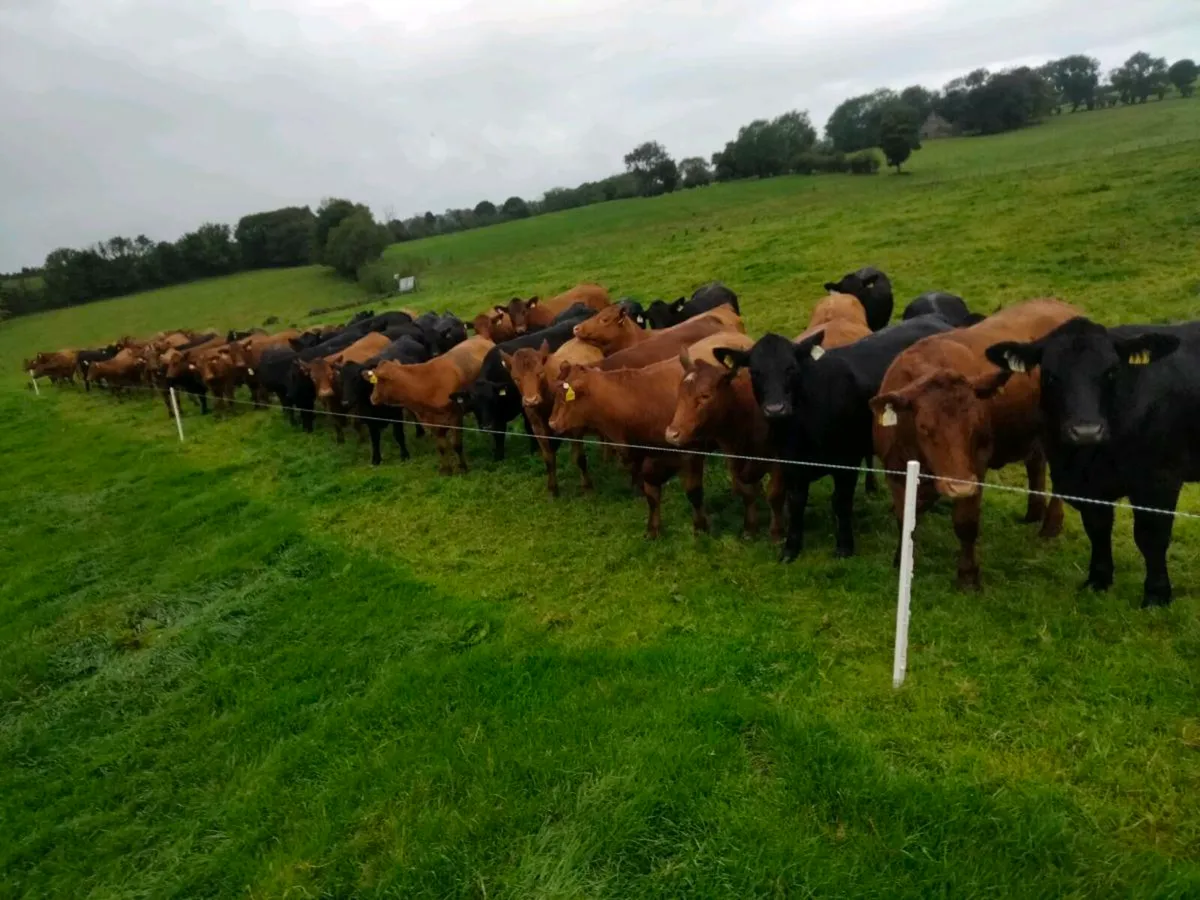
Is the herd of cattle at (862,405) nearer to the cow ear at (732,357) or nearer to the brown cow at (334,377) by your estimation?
the cow ear at (732,357)

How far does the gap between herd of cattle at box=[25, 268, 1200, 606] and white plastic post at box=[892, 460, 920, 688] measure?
1.00 m

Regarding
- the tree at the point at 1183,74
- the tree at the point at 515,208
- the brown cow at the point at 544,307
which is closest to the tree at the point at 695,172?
the tree at the point at 515,208

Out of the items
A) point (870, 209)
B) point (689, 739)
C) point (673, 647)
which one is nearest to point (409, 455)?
point (673, 647)

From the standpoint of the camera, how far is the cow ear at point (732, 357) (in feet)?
23.9

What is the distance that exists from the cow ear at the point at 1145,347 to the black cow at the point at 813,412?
2.12 m

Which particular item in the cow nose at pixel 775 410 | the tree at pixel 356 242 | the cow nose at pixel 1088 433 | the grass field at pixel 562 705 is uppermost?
the tree at pixel 356 242

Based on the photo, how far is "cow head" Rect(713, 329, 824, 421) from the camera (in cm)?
691

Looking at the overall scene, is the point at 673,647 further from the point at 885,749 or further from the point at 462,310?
the point at 462,310

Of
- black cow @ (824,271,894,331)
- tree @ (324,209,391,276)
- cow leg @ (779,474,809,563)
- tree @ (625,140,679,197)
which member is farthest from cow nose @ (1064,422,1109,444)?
tree @ (625,140,679,197)

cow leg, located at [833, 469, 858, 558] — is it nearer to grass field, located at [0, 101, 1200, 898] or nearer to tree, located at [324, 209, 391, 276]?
grass field, located at [0, 101, 1200, 898]

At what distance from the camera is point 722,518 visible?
8.43 meters

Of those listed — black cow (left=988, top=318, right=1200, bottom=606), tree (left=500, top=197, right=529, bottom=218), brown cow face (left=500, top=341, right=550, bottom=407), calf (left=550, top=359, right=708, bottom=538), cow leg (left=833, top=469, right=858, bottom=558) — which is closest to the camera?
black cow (left=988, top=318, right=1200, bottom=606)

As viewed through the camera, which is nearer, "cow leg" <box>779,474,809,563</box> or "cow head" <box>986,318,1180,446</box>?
"cow head" <box>986,318,1180,446</box>

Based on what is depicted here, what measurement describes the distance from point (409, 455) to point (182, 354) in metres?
10.8
